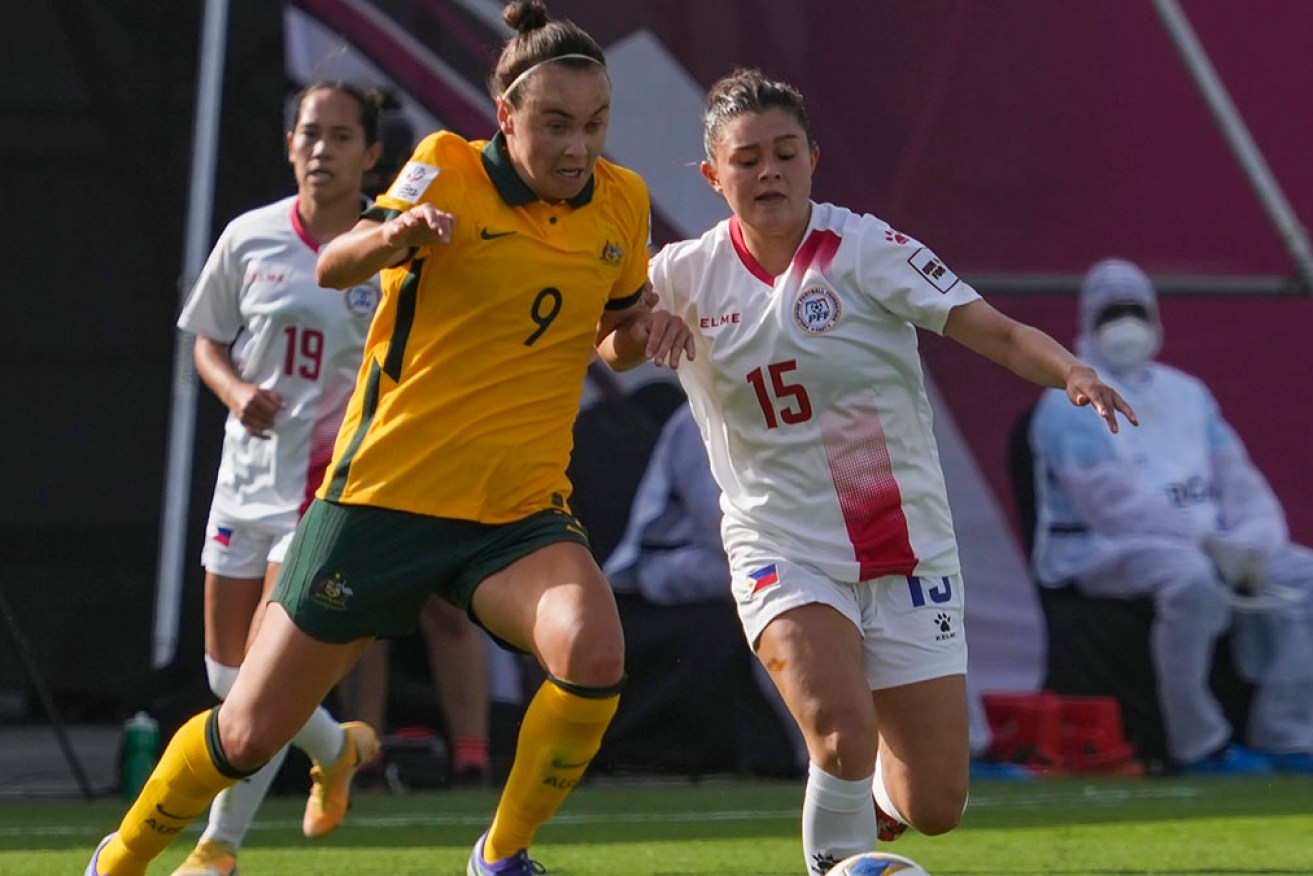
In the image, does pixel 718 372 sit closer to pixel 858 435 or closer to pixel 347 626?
pixel 858 435

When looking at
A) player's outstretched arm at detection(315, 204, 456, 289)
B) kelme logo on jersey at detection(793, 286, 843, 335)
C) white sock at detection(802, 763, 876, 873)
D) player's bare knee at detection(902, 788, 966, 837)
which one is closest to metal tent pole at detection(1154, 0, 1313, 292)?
kelme logo on jersey at detection(793, 286, 843, 335)

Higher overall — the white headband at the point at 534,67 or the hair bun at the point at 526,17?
the hair bun at the point at 526,17

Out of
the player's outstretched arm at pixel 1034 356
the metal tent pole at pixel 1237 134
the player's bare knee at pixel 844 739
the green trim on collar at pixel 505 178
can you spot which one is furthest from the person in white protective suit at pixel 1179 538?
the green trim on collar at pixel 505 178

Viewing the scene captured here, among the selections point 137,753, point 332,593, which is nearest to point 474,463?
point 332,593

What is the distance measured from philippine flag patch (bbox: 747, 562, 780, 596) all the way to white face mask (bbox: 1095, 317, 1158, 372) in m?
4.58

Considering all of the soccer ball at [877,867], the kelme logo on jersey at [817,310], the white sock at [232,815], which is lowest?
the white sock at [232,815]

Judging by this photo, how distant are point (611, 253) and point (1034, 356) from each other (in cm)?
92

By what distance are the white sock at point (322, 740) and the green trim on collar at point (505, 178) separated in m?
2.07

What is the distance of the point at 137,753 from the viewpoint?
309 inches

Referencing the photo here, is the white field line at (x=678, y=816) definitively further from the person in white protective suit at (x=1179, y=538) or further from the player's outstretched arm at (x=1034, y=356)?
the player's outstretched arm at (x=1034, y=356)

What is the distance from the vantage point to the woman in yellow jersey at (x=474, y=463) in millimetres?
4410

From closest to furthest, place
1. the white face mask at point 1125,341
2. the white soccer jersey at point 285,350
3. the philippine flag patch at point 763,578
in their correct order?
1. the philippine flag patch at point 763,578
2. the white soccer jersey at point 285,350
3. the white face mask at point 1125,341

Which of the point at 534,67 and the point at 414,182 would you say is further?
the point at 534,67

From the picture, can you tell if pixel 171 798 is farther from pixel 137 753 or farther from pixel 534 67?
pixel 137 753
